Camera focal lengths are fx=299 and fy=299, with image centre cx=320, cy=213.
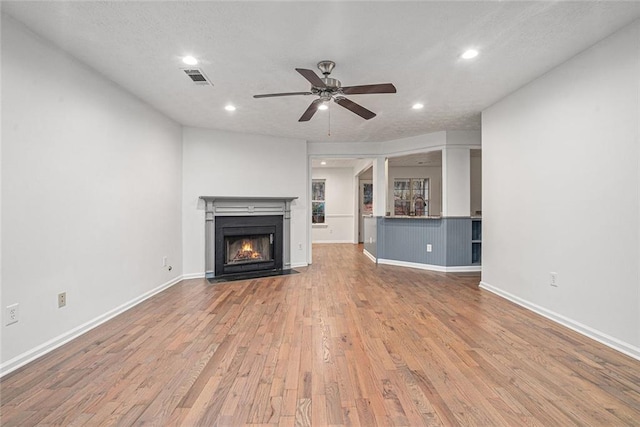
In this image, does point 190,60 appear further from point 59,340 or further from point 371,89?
point 59,340

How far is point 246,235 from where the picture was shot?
206 inches

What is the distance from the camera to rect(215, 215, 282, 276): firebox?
4918 mm

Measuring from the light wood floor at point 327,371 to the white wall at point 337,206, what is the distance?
609 cm

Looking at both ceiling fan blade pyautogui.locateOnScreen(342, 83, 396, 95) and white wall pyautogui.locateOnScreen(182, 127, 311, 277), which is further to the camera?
white wall pyautogui.locateOnScreen(182, 127, 311, 277)

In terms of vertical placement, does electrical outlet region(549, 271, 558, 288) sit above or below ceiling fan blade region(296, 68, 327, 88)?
below

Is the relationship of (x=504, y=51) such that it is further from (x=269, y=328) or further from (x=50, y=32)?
(x=50, y=32)

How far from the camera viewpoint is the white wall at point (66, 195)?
2.05 metres

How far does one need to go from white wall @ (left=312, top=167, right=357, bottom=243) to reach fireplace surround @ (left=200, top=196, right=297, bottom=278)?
4.02 metres

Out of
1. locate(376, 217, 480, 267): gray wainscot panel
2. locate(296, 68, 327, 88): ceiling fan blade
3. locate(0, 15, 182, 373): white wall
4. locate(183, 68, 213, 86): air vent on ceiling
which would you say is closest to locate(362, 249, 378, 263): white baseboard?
locate(376, 217, 480, 267): gray wainscot panel

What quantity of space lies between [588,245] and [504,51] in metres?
1.79

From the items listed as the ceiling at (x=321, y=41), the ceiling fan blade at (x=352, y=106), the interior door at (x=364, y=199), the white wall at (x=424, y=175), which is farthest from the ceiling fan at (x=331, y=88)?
the interior door at (x=364, y=199)

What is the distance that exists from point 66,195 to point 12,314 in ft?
3.12

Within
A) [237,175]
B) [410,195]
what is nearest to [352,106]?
[237,175]

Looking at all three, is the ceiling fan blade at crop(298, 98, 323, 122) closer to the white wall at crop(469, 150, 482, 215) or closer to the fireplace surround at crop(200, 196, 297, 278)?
the fireplace surround at crop(200, 196, 297, 278)
